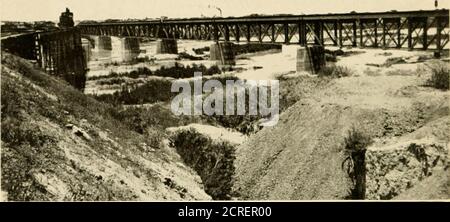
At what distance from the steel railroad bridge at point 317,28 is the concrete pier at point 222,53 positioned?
634 mm

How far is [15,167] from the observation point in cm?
932

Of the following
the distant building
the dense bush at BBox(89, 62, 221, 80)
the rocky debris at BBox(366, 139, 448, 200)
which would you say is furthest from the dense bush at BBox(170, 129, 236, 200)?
the distant building

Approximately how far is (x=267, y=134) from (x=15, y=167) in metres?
8.52

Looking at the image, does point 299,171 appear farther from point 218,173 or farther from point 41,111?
point 41,111

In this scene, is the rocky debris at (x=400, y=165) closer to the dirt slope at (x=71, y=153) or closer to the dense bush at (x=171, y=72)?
the dirt slope at (x=71, y=153)

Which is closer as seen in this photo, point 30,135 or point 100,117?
point 30,135

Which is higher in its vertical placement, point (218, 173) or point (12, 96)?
point (12, 96)

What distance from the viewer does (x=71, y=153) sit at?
37.7ft

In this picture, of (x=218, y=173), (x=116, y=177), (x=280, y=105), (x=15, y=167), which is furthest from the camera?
(x=280, y=105)

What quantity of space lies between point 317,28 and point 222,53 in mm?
13344

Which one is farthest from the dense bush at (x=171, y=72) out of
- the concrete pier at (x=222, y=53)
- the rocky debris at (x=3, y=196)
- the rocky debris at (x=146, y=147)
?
the rocky debris at (x=3, y=196)

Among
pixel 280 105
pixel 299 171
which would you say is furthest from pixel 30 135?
pixel 280 105

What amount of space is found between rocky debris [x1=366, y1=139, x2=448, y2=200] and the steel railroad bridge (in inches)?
421

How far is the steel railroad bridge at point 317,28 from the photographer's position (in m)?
22.7
